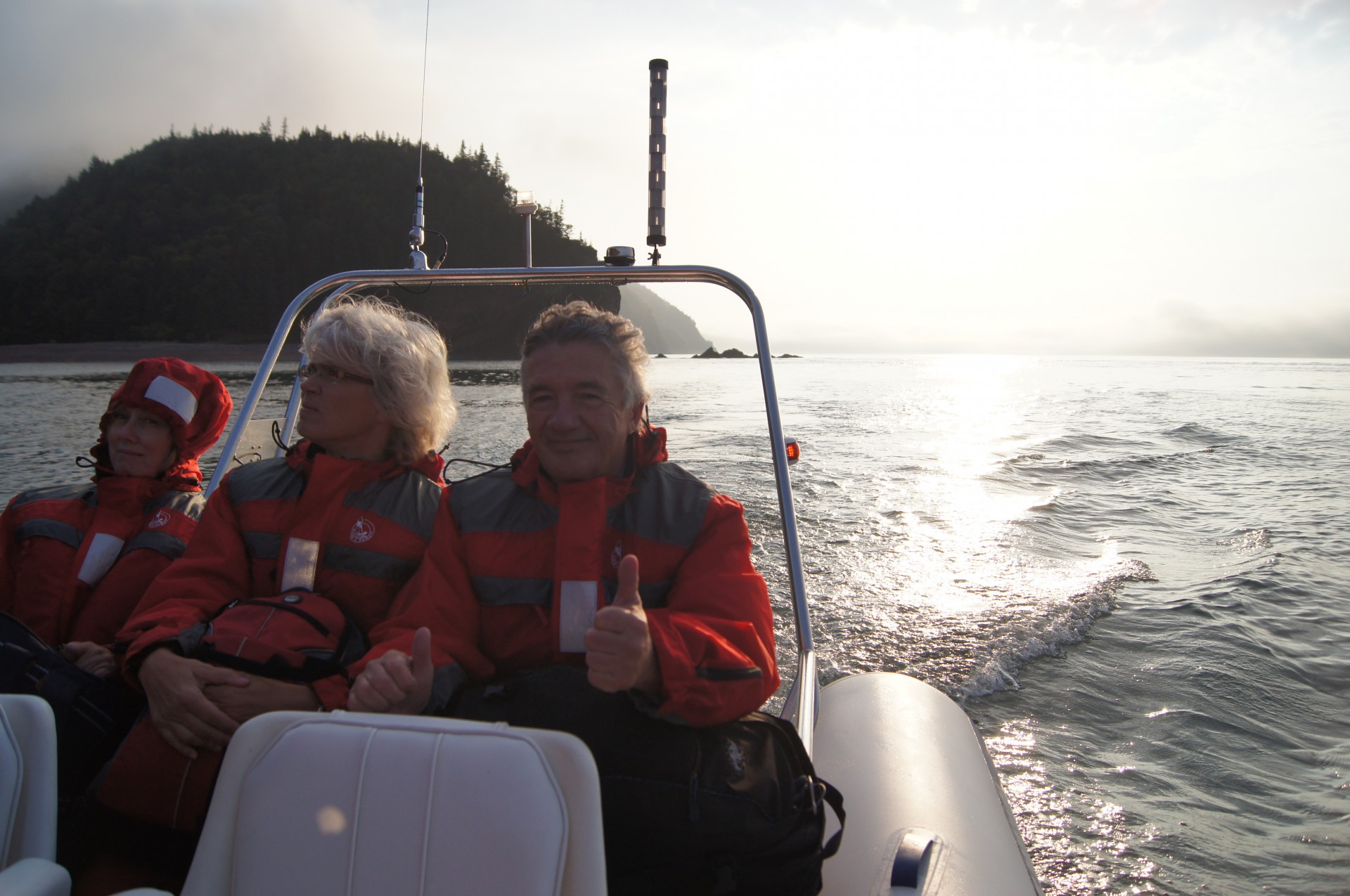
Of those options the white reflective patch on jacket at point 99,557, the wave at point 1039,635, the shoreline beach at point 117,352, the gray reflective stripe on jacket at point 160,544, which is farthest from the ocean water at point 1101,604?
the shoreline beach at point 117,352

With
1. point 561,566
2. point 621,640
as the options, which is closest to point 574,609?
point 561,566

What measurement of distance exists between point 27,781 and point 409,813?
0.55 metres

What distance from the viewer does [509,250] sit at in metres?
42.2

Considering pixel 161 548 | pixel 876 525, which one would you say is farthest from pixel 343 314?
pixel 876 525

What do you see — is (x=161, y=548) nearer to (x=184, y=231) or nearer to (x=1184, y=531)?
(x=1184, y=531)

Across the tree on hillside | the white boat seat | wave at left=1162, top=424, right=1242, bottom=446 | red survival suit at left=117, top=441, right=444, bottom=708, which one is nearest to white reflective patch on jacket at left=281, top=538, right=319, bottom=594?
red survival suit at left=117, top=441, right=444, bottom=708

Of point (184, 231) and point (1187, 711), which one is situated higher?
point (184, 231)

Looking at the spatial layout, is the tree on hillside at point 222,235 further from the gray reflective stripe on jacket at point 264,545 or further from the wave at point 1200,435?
the gray reflective stripe on jacket at point 264,545

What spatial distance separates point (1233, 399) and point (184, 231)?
57254 millimetres

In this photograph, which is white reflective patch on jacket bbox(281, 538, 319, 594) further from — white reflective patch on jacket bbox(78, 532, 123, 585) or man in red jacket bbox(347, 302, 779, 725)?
white reflective patch on jacket bbox(78, 532, 123, 585)

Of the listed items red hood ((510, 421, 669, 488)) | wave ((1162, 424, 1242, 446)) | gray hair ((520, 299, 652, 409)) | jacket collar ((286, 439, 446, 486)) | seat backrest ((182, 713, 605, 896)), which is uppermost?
gray hair ((520, 299, 652, 409))

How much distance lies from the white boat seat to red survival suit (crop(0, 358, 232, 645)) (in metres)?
0.67

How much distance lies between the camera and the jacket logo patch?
138 cm

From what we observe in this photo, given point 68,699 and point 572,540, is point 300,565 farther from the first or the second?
point 572,540
